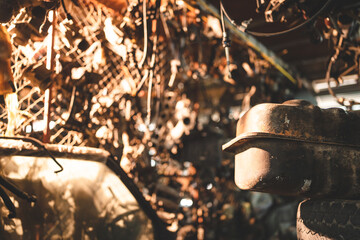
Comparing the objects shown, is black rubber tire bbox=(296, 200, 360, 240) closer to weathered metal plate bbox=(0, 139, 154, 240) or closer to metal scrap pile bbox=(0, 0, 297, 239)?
weathered metal plate bbox=(0, 139, 154, 240)

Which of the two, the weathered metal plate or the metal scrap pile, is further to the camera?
the metal scrap pile

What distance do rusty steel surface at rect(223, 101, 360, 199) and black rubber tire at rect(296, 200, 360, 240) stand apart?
0.20 feet

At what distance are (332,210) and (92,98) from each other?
2.11 m

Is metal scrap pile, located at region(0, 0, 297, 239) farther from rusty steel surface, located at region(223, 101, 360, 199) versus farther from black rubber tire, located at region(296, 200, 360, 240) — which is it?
black rubber tire, located at region(296, 200, 360, 240)

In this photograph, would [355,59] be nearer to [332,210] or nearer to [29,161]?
[332,210]

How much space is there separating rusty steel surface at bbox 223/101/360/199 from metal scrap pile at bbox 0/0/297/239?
1063mm

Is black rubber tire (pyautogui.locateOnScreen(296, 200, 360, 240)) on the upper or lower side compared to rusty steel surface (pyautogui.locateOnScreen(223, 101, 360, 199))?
lower

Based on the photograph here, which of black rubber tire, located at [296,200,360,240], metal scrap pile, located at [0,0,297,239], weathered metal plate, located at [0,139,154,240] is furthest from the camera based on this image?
metal scrap pile, located at [0,0,297,239]

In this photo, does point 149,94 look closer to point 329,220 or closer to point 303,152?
point 303,152

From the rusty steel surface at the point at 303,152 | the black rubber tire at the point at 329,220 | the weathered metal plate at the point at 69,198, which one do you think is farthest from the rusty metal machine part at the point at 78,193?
the black rubber tire at the point at 329,220

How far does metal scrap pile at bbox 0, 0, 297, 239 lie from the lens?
210 centimetres

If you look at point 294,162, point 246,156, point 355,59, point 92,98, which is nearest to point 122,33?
point 92,98

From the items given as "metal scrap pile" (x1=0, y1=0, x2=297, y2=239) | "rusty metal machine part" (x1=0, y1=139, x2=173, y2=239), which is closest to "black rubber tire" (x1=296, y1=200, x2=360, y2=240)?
"rusty metal machine part" (x1=0, y1=139, x2=173, y2=239)

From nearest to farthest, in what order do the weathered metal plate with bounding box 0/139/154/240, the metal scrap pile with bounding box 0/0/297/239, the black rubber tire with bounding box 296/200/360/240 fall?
the black rubber tire with bounding box 296/200/360/240 → the weathered metal plate with bounding box 0/139/154/240 → the metal scrap pile with bounding box 0/0/297/239
